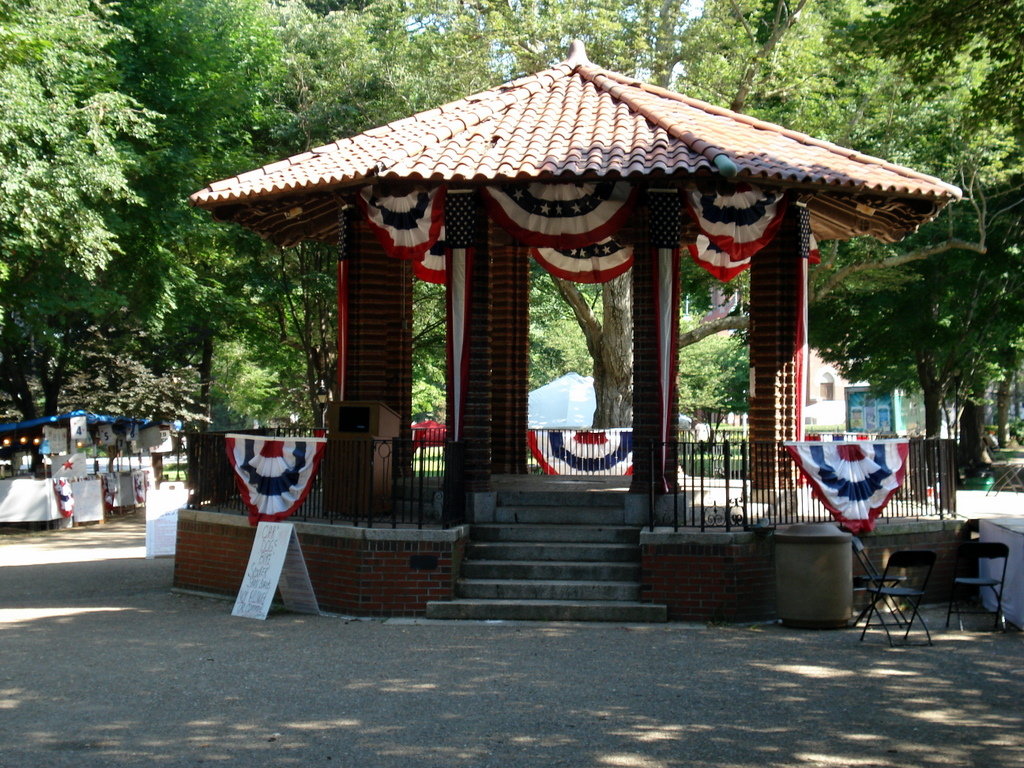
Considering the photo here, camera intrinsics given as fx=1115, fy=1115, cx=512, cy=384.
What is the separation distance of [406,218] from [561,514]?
3746 millimetres

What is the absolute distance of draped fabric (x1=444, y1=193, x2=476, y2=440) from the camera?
12.3m

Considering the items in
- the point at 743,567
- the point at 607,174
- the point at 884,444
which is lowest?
the point at 743,567

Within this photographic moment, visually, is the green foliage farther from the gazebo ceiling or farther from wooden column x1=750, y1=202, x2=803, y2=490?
wooden column x1=750, y1=202, x2=803, y2=490

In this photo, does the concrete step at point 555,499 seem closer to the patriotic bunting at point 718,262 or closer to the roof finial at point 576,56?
the patriotic bunting at point 718,262

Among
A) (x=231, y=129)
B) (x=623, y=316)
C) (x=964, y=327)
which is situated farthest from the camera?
(x=964, y=327)

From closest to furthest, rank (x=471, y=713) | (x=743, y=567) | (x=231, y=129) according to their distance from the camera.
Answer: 1. (x=471, y=713)
2. (x=743, y=567)
3. (x=231, y=129)

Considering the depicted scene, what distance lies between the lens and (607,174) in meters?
11.2

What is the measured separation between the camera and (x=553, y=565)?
11.5m

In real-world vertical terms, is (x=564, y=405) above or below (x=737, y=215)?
below

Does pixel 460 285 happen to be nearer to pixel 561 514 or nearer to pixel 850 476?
pixel 561 514

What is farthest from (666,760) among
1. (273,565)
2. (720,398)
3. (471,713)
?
(720,398)

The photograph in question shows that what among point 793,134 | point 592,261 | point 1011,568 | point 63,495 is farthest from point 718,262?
point 63,495

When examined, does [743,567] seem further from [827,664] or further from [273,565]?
Result: [273,565]

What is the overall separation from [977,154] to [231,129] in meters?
17.2
